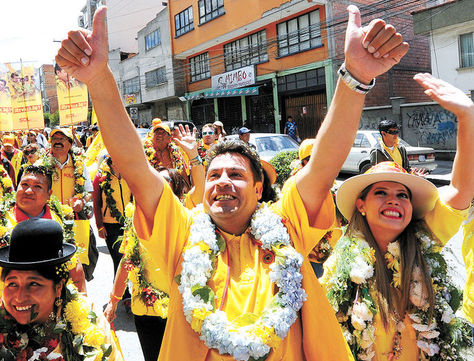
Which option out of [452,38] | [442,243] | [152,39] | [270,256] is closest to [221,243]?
[270,256]

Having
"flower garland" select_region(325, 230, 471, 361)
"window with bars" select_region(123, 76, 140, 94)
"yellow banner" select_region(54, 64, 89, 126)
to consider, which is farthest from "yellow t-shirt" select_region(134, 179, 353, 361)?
"window with bars" select_region(123, 76, 140, 94)

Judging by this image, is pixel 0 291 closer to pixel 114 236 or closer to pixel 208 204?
pixel 208 204

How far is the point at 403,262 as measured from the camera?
255cm

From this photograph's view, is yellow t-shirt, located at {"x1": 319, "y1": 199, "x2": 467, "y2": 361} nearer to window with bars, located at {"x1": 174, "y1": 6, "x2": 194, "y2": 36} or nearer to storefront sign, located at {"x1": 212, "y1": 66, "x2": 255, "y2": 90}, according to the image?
storefront sign, located at {"x1": 212, "y1": 66, "x2": 255, "y2": 90}

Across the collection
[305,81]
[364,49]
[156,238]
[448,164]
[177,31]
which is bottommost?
[448,164]

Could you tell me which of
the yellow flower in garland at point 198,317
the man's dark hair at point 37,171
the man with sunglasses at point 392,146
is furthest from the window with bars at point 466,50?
the yellow flower in garland at point 198,317

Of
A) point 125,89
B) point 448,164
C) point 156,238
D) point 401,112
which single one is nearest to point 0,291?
point 156,238

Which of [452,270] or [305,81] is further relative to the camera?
[305,81]

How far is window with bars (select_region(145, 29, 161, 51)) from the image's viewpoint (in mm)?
35188

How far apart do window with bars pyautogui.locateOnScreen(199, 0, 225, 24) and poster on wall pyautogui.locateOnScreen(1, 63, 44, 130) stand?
18.6 m

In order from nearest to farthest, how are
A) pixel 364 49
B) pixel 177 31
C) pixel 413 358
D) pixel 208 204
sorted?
pixel 364 49 → pixel 208 204 → pixel 413 358 → pixel 177 31

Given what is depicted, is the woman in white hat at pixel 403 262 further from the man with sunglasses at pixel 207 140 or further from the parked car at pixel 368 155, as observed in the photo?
the parked car at pixel 368 155

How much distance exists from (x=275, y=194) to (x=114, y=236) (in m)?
3.36

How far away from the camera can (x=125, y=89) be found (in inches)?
1642
